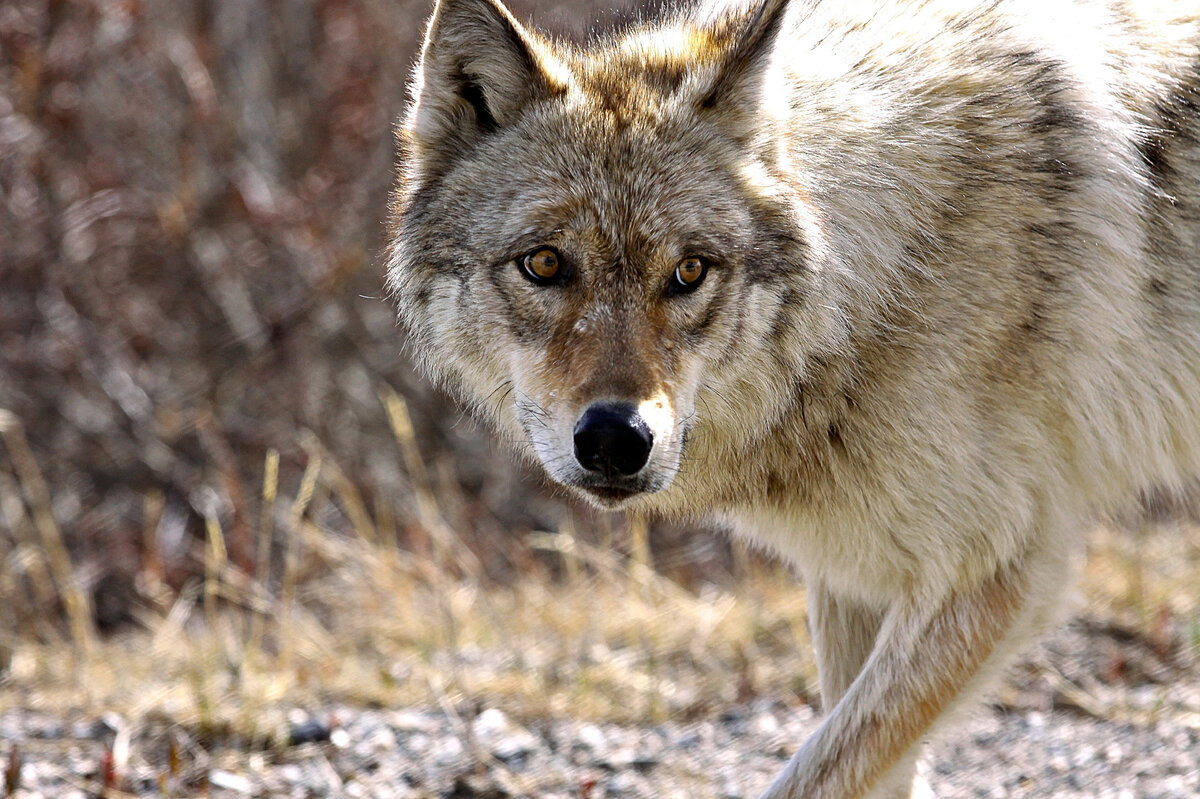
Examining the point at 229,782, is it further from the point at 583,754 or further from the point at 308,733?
the point at 583,754

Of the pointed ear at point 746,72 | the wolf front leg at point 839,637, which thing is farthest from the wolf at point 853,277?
the wolf front leg at point 839,637

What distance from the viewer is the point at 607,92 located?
3.07 meters

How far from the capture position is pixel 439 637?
5.29 meters

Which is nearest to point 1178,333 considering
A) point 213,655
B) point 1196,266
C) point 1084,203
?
point 1196,266

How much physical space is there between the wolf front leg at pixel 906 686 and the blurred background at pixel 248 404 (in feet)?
6.88

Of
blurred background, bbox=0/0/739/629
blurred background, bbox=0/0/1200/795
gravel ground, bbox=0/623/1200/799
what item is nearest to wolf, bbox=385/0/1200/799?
gravel ground, bbox=0/623/1200/799

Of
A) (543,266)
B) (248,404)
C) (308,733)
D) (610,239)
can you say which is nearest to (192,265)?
(248,404)

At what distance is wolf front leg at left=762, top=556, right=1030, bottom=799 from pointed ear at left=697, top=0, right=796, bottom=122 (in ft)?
4.27

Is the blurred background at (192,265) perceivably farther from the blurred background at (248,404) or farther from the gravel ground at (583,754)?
the gravel ground at (583,754)

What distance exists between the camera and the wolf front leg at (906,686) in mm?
3045

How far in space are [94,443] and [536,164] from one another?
17.6 ft

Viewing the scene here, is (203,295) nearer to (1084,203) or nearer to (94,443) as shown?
(94,443)

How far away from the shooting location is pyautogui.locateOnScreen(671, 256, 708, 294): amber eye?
286cm

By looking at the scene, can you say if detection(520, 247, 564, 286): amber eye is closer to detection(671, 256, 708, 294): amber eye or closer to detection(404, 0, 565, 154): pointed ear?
detection(671, 256, 708, 294): amber eye
